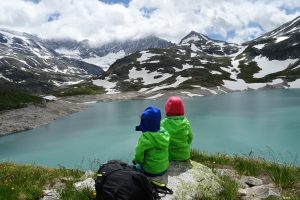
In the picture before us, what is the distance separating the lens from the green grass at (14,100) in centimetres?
8627

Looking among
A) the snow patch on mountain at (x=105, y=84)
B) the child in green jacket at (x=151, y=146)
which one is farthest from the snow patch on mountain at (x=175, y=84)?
the child in green jacket at (x=151, y=146)

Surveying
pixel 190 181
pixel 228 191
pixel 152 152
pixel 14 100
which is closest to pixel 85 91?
pixel 14 100

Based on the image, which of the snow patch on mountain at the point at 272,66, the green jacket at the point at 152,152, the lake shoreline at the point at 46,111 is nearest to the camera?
the green jacket at the point at 152,152

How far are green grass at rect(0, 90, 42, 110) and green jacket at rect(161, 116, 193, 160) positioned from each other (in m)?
78.8

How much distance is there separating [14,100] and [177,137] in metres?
88.0

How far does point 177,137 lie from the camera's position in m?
12.9

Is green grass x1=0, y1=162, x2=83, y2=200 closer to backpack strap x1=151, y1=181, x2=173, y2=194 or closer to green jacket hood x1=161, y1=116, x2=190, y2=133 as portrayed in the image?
backpack strap x1=151, y1=181, x2=173, y2=194

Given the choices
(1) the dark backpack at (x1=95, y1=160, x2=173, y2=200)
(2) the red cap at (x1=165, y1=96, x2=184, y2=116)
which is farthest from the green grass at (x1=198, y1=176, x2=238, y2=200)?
(2) the red cap at (x1=165, y1=96, x2=184, y2=116)

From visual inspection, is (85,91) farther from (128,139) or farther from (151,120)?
(151,120)

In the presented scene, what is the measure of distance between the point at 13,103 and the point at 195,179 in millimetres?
86901

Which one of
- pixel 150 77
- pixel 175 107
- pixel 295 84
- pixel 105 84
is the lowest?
pixel 175 107

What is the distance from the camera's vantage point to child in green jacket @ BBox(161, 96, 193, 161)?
500 inches

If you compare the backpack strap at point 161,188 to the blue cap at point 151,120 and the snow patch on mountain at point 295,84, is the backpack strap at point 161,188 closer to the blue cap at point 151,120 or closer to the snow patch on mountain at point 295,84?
the blue cap at point 151,120

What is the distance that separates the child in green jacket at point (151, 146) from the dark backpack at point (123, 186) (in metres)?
1.81
